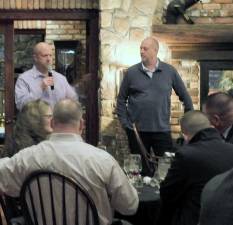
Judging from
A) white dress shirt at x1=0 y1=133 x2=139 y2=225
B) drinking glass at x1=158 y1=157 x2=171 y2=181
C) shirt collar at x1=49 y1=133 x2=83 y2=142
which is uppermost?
shirt collar at x1=49 y1=133 x2=83 y2=142

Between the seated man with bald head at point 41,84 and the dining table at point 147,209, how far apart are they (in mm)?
1902

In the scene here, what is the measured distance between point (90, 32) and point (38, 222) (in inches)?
155

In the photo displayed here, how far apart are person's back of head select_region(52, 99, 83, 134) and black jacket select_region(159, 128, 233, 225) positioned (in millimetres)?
507

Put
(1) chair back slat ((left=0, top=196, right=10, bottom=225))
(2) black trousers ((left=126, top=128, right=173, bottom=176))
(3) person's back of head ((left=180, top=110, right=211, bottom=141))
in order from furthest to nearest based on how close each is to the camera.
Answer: (2) black trousers ((left=126, top=128, right=173, bottom=176))
(1) chair back slat ((left=0, top=196, right=10, bottom=225))
(3) person's back of head ((left=180, top=110, right=211, bottom=141))

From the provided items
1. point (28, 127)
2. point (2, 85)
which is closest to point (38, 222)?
point (28, 127)

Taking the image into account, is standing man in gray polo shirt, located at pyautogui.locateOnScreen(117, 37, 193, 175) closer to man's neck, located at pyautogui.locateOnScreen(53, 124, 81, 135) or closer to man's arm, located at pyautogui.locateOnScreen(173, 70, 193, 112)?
man's arm, located at pyautogui.locateOnScreen(173, 70, 193, 112)

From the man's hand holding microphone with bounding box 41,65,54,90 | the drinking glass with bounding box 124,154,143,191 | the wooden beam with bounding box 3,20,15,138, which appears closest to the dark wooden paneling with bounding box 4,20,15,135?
the wooden beam with bounding box 3,20,15,138

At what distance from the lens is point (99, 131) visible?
6254mm

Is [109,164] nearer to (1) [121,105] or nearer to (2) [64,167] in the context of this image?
(2) [64,167]

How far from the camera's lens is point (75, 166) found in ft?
9.06

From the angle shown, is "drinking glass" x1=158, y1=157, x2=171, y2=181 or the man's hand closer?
"drinking glass" x1=158, y1=157, x2=171, y2=181

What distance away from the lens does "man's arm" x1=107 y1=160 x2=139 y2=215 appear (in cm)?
278

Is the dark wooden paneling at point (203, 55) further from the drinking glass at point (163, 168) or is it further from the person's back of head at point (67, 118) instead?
the person's back of head at point (67, 118)

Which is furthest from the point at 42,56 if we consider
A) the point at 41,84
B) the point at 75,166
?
the point at 75,166
